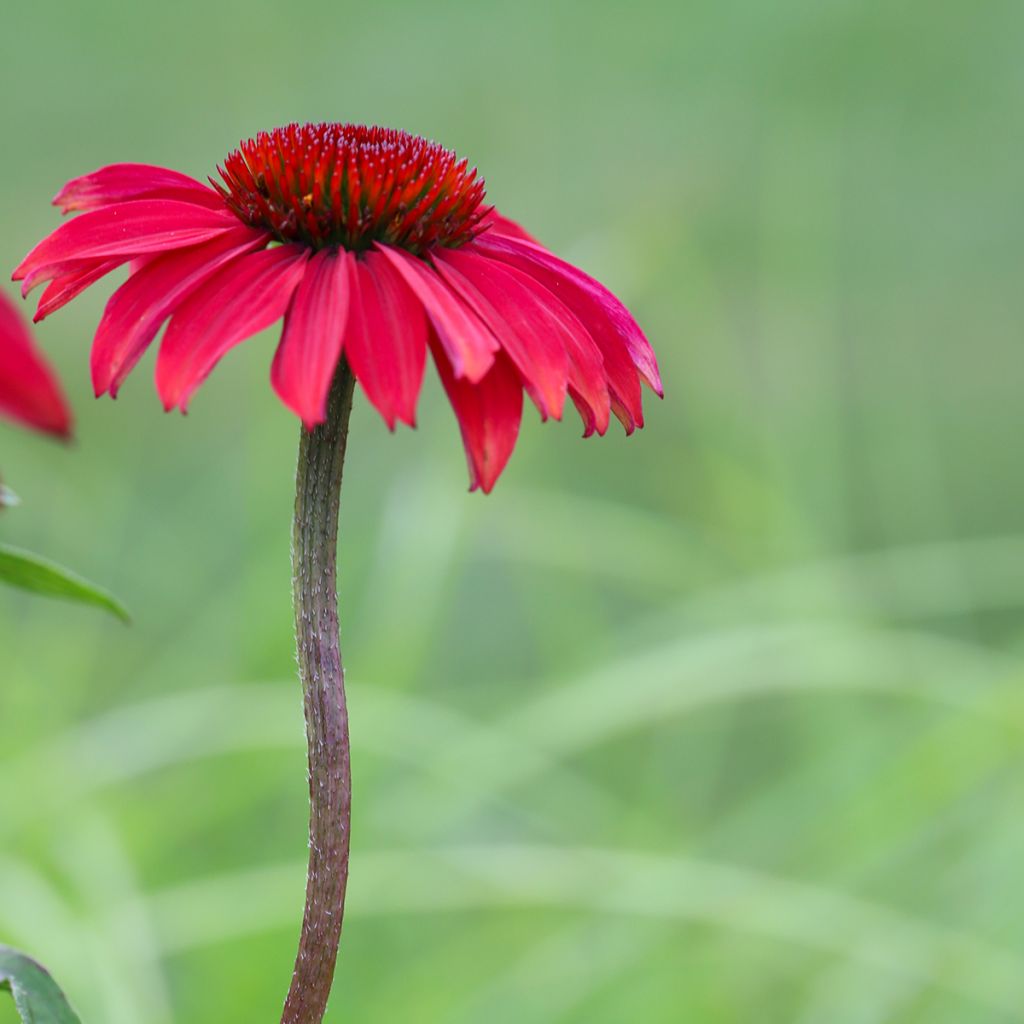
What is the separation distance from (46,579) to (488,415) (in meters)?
0.10

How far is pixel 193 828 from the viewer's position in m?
1.04

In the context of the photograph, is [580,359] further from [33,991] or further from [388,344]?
[33,991]

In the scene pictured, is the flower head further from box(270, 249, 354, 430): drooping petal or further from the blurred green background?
the blurred green background

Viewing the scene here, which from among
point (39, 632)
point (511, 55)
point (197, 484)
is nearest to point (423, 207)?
point (39, 632)

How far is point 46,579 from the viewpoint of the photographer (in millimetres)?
303

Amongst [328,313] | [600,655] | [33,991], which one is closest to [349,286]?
[328,313]

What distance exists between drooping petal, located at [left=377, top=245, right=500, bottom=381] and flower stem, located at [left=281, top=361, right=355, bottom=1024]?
0.07ft

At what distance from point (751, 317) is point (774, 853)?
1.28 metres

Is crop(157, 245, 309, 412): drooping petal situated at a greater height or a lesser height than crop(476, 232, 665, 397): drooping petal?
lesser

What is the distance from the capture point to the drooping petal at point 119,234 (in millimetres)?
276

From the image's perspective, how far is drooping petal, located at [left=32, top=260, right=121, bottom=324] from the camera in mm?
283

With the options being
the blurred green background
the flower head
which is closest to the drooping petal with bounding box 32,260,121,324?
the flower head

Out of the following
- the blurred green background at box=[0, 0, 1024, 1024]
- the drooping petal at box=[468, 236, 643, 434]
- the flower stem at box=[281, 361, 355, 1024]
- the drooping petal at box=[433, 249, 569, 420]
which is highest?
the blurred green background at box=[0, 0, 1024, 1024]

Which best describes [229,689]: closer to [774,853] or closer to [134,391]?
[774,853]
